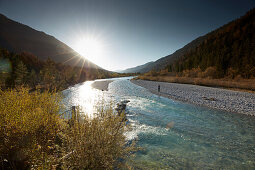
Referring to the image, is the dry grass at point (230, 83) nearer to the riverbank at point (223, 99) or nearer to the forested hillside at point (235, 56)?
the riverbank at point (223, 99)

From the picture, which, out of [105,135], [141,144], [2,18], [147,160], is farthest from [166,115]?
[2,18]

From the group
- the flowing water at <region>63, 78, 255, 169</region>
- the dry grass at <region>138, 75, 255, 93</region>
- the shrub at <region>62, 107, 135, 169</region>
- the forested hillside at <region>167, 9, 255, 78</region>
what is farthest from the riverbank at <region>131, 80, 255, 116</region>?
the forested hillside at <region>167, 9, 255, 78</region>

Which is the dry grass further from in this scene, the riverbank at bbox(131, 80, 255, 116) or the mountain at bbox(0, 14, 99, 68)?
the mountain at bbox(0, 14, 99, 68)

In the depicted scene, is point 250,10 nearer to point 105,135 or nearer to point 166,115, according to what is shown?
point 166,115

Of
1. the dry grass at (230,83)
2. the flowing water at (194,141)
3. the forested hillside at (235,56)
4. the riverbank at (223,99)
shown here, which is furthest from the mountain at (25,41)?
the flowing water at (194,141)

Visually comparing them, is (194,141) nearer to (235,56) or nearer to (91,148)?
(91,148)

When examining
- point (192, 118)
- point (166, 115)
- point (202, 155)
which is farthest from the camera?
point (166, 115)

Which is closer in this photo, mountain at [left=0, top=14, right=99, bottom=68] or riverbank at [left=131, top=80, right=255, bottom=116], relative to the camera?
riverbank at [left=131, top=80, right=255, bottom=116]

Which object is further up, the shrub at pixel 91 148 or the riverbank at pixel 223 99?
the shrub at pixel 91 148

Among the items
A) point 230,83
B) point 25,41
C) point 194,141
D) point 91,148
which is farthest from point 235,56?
point 25,41

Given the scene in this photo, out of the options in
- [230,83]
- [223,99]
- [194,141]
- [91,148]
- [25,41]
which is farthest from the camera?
[25,41]

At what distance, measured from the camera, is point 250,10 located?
57.6m

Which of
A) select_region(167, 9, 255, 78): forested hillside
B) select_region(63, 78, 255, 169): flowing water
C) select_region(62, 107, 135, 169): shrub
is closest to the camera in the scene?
select_region(62, 107, 135, 169): shrub

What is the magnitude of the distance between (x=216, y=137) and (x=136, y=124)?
492 centimetres
